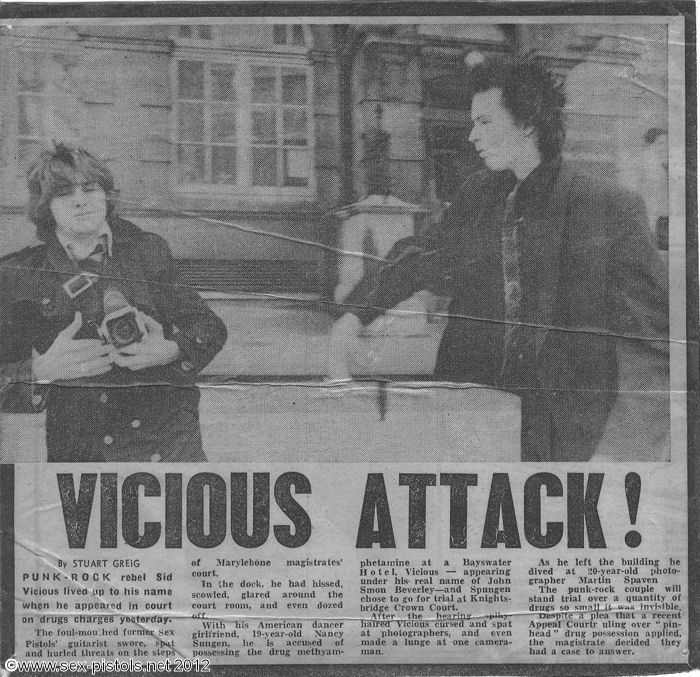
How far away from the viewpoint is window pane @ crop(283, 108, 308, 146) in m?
1.11

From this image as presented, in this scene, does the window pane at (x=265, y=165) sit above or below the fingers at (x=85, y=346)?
above

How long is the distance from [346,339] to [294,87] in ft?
1.37

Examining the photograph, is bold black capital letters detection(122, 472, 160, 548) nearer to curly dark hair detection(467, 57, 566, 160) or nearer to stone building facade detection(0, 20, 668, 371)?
stone building facade detection(0, 20, 668, 371)

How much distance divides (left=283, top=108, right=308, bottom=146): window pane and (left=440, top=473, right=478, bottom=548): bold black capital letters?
583 mm

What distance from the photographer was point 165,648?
3.57 feet

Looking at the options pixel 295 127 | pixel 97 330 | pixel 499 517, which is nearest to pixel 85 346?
pixel 97 330

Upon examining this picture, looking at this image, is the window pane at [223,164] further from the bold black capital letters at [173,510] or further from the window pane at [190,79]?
the bold black capital letters at [173,510]

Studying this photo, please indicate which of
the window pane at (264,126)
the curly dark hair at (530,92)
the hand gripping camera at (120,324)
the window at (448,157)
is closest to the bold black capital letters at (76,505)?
the hand gripping camera at (120,324)

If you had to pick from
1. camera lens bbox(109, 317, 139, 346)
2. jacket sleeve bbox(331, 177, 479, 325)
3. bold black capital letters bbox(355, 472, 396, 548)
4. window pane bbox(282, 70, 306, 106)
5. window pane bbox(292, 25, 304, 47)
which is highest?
window pane bbox(292, 25, 304, 47)

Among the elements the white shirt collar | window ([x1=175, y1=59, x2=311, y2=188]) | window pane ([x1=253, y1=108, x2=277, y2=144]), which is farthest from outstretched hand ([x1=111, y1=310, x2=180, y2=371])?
window pane ([x1=253, y1=108, x2=277, y2=144])

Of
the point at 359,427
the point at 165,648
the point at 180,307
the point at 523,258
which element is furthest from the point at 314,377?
the point at 165,648

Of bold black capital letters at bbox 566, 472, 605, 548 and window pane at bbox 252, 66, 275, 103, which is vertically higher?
window pane at bbox 252, 66, 275, 103

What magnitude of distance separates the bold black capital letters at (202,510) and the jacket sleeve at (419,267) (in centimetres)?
35

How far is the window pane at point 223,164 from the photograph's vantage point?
1109 mm
